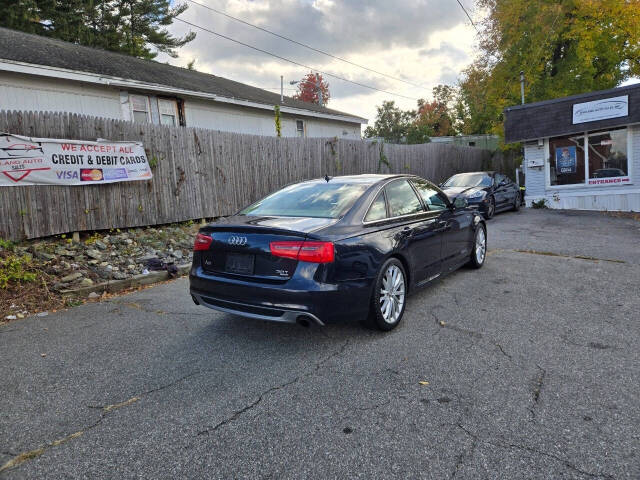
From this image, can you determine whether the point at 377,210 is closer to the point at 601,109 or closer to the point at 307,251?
the point at 307,251

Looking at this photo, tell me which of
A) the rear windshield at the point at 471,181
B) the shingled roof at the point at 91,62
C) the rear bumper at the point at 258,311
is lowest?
the rear bumper at the point at 258,311

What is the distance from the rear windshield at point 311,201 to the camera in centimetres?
420

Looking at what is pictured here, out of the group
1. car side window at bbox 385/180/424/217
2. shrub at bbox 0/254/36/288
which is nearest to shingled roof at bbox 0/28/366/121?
shrub at bbox 0/254/36/288

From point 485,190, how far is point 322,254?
1099 cm

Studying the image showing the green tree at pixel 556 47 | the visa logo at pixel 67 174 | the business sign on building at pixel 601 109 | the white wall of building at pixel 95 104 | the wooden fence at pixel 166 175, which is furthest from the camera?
the green tree at pixel 556 47

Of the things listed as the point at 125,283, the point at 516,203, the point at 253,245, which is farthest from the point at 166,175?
the point at 516,203

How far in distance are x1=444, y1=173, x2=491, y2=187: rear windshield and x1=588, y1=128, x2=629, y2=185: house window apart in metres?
4.26

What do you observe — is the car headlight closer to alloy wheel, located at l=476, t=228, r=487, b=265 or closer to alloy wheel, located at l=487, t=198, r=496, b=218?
alloy wheel, located at l=487, t=198, r=496, b=218

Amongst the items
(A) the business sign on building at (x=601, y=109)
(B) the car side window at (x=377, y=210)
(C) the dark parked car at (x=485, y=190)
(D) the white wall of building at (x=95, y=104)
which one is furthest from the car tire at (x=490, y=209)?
(D) the white wall of building at (x=95, y=104)

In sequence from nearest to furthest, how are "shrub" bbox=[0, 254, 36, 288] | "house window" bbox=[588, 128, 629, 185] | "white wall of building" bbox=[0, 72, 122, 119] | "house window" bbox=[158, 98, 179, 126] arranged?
"shrub" bbox=[0, 254, 36, 288]
"white wall of building" bbox=[0, 72, 122, 119]
"house window" bbox=[158, 98, 179, 126]
"house window" bbox=[588, 128, 629, 185]

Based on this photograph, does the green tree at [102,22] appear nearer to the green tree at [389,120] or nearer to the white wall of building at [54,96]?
the white wall of building at [54,96]

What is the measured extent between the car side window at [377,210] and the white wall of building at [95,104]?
10.7 m

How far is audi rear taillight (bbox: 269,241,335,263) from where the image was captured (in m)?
3.56

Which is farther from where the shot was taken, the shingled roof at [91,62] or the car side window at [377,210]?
the shingled roof at [91,62]
